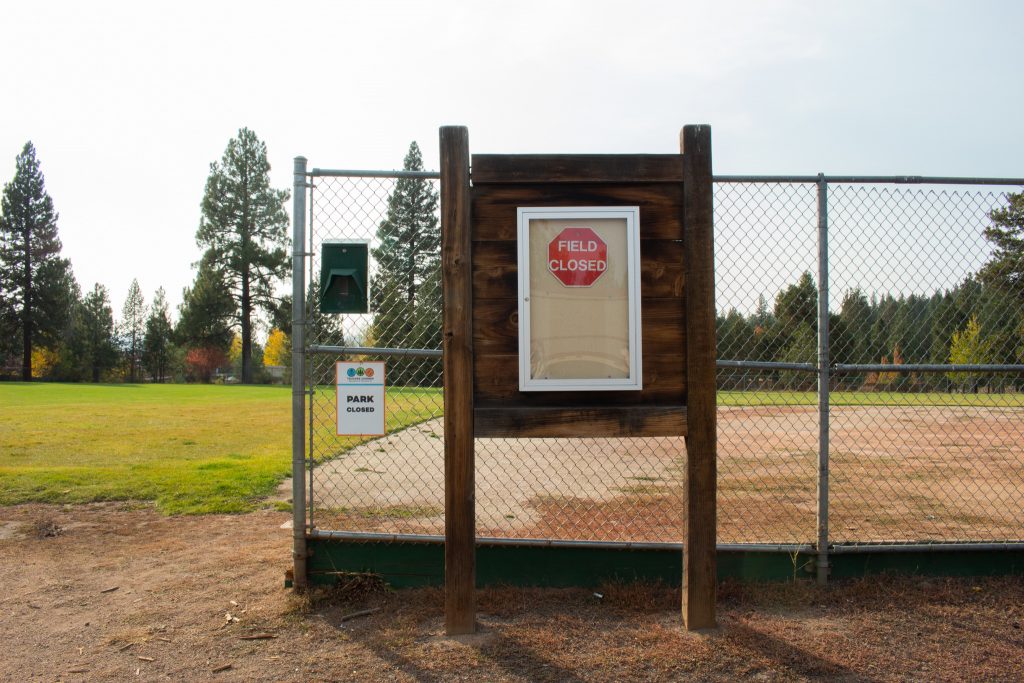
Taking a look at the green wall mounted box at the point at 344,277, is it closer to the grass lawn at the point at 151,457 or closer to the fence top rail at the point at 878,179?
the grass lawn at the point at 151,457

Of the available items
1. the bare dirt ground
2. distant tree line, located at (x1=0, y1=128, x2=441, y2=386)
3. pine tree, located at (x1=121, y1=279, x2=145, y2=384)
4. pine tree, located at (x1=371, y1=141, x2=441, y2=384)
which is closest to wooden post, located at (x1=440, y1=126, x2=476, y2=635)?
the bare dirt ground

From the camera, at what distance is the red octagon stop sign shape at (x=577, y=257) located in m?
3.73

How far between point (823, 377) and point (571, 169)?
2049 mm

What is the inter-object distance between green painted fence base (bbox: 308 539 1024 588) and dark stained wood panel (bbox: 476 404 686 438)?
992 mm

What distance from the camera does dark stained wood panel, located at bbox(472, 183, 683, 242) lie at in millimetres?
3791

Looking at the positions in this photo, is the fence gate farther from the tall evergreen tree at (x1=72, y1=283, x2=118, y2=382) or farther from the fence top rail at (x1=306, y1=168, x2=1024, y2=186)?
the tall evergreen tree at (x1=72, y1=283, x2=118, y2=382)

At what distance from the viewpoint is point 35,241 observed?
59000mm

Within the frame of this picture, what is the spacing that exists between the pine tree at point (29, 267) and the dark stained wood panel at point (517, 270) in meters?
66.7

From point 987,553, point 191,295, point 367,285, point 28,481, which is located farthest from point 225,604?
point 191,295

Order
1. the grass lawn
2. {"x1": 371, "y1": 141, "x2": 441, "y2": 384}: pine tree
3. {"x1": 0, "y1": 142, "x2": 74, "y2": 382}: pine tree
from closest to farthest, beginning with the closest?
{"x1": 371, "y1": 141, "x2": 441, "y2": 384}: pine tree → the grass lawn → {"x1": 0, "y1": 142, "x2": 74, "y2": 382}: pine tree

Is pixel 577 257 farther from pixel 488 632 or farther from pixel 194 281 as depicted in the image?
pixel 194 281

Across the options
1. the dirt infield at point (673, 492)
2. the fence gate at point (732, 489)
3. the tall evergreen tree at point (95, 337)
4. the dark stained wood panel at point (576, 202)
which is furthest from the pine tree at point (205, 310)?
the dark stained wood panel at point (576, 202)

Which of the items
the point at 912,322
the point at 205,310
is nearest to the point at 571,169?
the point at 912,322

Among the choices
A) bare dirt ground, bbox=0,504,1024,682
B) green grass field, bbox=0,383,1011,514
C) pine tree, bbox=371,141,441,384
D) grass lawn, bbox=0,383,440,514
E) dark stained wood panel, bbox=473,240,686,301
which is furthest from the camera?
grass lawn, bbox=0,383,440,514
